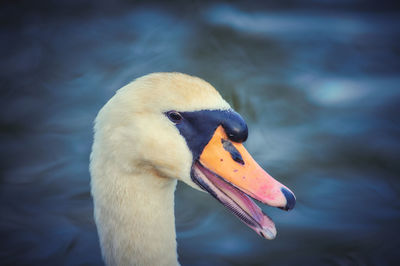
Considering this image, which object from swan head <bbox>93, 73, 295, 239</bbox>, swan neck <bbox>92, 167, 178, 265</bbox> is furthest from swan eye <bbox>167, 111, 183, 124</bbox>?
swan neck <bbox>92, 167, 178, 265</bbox>

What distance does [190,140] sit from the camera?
2.90m

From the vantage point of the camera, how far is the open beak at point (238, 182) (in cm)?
285

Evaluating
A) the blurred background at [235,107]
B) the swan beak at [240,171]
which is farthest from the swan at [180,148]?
the blurred background at [235,107]

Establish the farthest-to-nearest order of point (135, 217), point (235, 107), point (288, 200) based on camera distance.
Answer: point (235, 107), point (135, 217), point (288, 200)

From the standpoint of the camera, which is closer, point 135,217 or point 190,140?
point 190,140

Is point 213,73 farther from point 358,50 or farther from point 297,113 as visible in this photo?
point 358,50

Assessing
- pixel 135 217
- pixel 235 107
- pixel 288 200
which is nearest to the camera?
pixel 288 200

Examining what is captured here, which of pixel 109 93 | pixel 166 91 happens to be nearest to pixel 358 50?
pixel 109 93

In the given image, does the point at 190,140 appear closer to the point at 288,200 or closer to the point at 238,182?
the point at 238,182

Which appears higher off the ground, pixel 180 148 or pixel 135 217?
pixel 180 148

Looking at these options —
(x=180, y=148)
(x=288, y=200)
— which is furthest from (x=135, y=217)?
(x=288, y=200)

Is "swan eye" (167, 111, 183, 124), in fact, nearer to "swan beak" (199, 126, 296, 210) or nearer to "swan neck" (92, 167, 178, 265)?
"swan beak" (199, 126, 296, 210)

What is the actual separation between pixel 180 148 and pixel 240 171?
1.14ft

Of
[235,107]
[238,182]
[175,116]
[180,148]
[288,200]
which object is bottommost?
[288,200]
